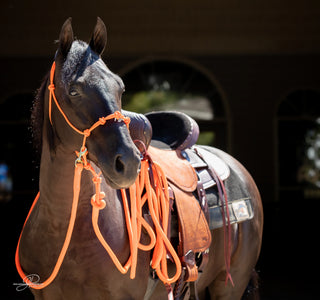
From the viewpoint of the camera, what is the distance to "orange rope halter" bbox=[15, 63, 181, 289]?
5.73 feet

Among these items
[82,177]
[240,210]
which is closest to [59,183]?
[82,177]

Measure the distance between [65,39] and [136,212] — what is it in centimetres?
74

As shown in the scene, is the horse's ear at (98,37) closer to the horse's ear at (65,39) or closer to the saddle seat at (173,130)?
Answer: the horse's ear at (65,39)

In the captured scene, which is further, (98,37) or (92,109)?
(98,37)

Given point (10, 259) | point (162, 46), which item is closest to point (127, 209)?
point (10, 259)

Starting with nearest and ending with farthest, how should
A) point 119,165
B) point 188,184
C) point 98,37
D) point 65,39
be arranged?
point 119,165
point 65,39
point 98,37
point 188,184

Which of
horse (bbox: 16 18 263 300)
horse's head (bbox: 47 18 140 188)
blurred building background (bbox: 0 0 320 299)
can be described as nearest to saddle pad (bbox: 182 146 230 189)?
horse (bbox: 16 18 263 300)

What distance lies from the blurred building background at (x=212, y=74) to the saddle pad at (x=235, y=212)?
19.8ft

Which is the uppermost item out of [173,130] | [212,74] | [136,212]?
[212,74]

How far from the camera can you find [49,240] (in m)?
1.90

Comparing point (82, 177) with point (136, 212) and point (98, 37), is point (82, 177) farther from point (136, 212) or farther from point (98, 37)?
point (98, 37)

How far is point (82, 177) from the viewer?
187 cm

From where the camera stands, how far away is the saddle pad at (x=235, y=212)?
256cm

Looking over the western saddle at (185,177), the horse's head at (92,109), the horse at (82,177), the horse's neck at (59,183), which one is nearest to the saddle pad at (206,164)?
the western saddle at (185,177)
